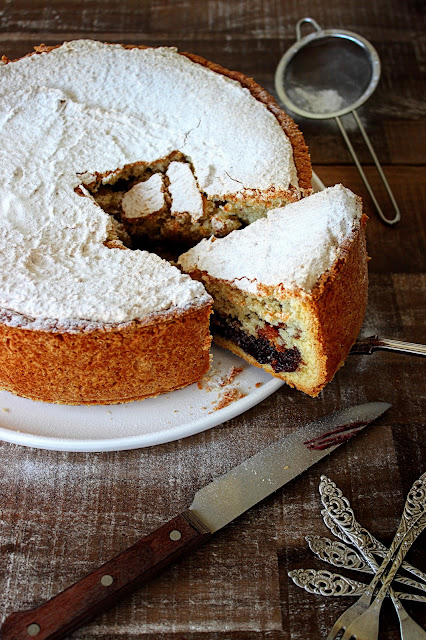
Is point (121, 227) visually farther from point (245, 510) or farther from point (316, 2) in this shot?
point (316, 2)

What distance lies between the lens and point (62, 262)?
209 cm

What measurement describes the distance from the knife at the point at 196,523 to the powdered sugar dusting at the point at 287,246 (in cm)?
53

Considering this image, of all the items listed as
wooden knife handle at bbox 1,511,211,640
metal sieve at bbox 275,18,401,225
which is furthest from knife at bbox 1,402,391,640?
metal sieve at bbox 275,18,401,225

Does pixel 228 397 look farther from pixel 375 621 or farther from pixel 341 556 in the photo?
pixel 375 621

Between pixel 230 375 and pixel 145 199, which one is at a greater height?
pixel 145 199

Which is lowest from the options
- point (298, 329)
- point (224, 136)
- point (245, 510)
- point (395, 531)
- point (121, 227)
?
point (395, 531)

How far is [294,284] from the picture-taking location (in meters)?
1.97

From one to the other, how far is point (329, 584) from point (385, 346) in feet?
2.68

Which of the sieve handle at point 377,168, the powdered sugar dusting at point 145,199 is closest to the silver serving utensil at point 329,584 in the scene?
the powdered sugar dusting at point 145,199

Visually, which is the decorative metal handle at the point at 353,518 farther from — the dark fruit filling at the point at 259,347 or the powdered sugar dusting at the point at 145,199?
the powdered sugar dusting at the point at 145,199

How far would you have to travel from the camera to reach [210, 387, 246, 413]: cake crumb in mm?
2199

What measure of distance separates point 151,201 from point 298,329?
766mm

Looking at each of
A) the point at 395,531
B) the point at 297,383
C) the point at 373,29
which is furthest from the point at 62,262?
the point at 373,29

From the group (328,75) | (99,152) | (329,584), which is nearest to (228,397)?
(329,584)
